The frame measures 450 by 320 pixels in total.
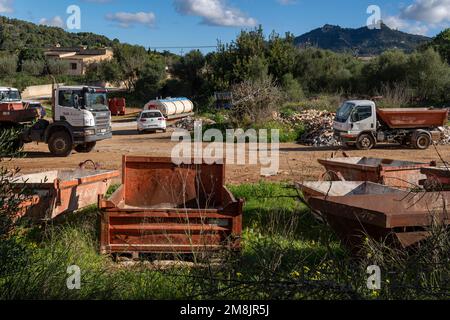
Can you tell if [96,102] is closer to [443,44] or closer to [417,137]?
[417,137]

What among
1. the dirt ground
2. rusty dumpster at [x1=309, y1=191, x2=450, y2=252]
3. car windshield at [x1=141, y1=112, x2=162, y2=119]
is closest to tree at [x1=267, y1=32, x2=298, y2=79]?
car windshield at [x1=141, y1=112, x2=162, y2=119]

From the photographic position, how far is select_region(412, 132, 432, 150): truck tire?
21.8 m

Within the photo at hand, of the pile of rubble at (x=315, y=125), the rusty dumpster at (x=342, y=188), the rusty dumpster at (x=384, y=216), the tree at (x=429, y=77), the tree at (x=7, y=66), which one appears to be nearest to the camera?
the rusty dumpster at (x=384, y=216)

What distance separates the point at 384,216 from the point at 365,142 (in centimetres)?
1714

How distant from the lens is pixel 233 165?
16.7 m

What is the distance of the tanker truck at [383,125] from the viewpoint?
21469 mm

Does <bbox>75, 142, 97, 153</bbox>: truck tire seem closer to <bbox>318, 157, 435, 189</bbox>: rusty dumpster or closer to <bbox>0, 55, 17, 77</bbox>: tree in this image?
<bbox>318, 157, 435, 189</bbox>: rusty dumpster

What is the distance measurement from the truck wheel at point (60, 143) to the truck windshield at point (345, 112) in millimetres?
10410

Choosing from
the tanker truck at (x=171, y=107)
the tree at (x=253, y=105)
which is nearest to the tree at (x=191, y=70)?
the tanker truck at (x=171, y=107)

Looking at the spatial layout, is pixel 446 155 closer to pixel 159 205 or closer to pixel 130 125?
pixel 159 205

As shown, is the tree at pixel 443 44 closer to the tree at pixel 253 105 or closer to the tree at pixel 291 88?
the tree at pixel 291 88

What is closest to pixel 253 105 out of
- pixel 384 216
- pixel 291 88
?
pixel 291 88

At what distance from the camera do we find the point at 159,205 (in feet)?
28.9
